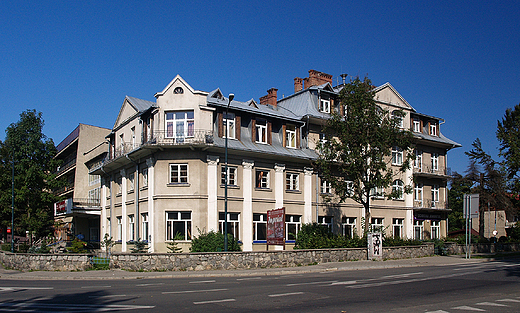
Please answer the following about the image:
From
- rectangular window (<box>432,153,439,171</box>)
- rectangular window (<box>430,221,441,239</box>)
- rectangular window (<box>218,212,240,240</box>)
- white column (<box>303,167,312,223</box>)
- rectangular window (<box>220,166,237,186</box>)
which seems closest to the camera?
rectangular window (<box>218,212,240,240</box>)

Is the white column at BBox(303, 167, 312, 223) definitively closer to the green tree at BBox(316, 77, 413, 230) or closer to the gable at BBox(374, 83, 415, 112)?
the green tree at BBox(316, 77, 413, 230)

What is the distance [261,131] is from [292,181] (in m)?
4.54

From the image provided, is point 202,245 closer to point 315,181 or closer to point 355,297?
point 315,181

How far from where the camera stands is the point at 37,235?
4772 cm

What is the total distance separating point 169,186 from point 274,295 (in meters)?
19.4

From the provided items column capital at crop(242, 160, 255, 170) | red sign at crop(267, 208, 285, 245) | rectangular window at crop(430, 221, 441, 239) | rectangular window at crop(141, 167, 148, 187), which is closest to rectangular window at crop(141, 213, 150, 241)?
rectangular window at crop(141, 167, 148, 187)

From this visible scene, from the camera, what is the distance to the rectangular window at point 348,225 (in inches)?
1502

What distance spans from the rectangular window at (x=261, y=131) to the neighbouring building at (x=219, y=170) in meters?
0.07

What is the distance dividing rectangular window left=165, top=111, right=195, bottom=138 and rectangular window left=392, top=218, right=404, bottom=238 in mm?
21453

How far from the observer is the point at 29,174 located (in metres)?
45.8

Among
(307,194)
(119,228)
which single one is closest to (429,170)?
(307,194)

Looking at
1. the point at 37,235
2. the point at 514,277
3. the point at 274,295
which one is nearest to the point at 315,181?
the point at 514,277

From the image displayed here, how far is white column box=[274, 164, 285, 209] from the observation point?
3394cm

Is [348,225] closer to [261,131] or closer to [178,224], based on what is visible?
[261,131]
